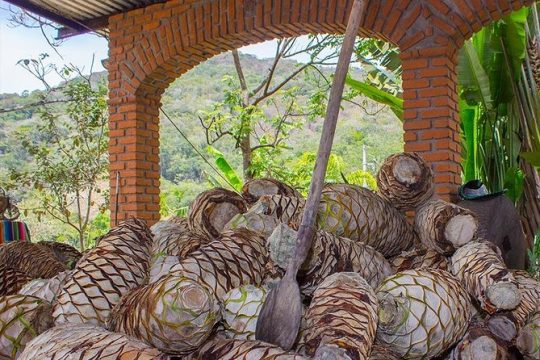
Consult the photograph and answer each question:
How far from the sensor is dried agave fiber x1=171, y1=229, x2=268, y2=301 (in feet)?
2.94

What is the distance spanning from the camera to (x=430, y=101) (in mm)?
5051

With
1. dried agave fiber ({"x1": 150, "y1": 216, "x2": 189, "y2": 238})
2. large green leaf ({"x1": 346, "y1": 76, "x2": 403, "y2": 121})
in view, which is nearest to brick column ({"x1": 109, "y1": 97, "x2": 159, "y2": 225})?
large green leaf ({"x1": 346, "y1": 76, "x2": 403, "y2": 121})

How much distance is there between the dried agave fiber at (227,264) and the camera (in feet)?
2.94

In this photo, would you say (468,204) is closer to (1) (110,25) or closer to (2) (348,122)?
(1) (110,25)

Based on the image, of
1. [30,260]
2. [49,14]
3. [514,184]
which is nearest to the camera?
[30,260]

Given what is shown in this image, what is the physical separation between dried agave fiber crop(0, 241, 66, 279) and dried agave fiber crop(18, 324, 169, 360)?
1.75 feet

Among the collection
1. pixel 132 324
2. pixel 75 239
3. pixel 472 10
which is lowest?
pixel 75 239

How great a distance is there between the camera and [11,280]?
1282 mm

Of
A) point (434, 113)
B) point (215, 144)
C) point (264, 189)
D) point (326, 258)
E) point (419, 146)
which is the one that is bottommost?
point (326, 258)

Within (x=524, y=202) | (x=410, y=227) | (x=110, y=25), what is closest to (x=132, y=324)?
(x=410, y=227)

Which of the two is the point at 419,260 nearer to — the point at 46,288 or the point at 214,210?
the point at 214,210

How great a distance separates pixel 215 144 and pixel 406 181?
20.1 m

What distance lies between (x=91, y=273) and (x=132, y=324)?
7.5 inches

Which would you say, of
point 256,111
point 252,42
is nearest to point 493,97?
point 252,42
